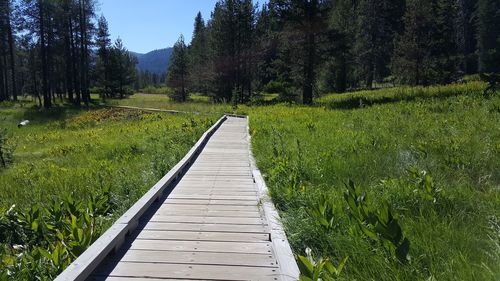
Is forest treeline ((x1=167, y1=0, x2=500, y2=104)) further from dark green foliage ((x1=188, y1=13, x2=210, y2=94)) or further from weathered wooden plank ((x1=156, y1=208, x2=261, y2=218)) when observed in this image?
weathered wooden plank ((x1=156, y1=208, x2=261, y2=218))

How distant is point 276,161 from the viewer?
761 centimetres

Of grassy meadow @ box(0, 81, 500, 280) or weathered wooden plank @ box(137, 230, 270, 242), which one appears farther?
weathered wooden plank @ box(137, 230, 270, 242)

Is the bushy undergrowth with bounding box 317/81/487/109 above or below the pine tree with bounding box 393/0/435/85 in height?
below

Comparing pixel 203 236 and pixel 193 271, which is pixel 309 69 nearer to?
pixel 203 236

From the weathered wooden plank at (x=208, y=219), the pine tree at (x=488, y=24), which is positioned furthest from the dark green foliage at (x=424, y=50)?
the weathered wooden plank at (x=208, y=219)

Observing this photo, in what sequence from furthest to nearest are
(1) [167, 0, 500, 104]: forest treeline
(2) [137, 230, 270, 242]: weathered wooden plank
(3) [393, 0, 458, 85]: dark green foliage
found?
(3) [393, 0, 458, 85]: dark green foliage → (1) [167, 0, 500, 104]: forest treeline → (2) [137, 230, 270, 242]: weathered wooden plank

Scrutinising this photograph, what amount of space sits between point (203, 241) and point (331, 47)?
26.6 metres

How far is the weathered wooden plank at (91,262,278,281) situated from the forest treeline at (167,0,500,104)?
26.2m

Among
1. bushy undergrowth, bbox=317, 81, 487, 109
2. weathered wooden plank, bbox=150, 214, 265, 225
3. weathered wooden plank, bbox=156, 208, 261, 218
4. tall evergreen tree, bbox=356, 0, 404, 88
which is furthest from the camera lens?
tall evergreen tree, bbox=356, 0, 404, 88

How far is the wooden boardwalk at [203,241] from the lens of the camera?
3848mm

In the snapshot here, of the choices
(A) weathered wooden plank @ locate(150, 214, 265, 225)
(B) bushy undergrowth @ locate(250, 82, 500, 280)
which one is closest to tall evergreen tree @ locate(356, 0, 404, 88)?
(B) bushy undergrowth @ locate(250, 82, 500, 280)

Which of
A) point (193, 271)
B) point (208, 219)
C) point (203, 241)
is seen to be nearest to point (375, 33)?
point (208, 219)

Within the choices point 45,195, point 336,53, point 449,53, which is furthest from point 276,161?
point 449,53

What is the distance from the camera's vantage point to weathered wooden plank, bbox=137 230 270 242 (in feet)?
15.5
